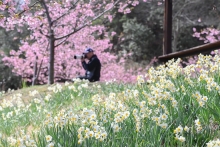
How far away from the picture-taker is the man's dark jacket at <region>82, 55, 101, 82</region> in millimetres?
8084

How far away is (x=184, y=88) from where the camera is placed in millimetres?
2635

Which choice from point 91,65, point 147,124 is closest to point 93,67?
point 91,65

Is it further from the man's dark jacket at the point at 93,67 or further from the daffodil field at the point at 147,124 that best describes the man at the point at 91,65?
the daffodil field at the point at 147,124

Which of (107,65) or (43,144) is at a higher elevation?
(107,65)

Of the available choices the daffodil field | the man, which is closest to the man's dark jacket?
the man

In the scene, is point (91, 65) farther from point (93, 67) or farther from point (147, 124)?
point (147, 124)

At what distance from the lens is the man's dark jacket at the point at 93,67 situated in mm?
8084

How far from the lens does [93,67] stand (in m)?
8.21

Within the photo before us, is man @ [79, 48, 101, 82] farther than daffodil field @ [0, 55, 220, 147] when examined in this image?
Yes

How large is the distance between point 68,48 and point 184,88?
36.9 ft

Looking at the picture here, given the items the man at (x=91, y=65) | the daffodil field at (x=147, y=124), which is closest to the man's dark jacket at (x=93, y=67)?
the man at (x=91, y=65)

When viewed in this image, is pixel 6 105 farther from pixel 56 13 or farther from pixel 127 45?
pixel 127 45

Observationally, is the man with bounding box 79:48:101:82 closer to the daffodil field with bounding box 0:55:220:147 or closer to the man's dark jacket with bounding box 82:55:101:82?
the man's dark jacket with bounding box 82:55:101:82

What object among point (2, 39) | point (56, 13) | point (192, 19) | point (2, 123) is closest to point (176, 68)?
point (2, 123)
